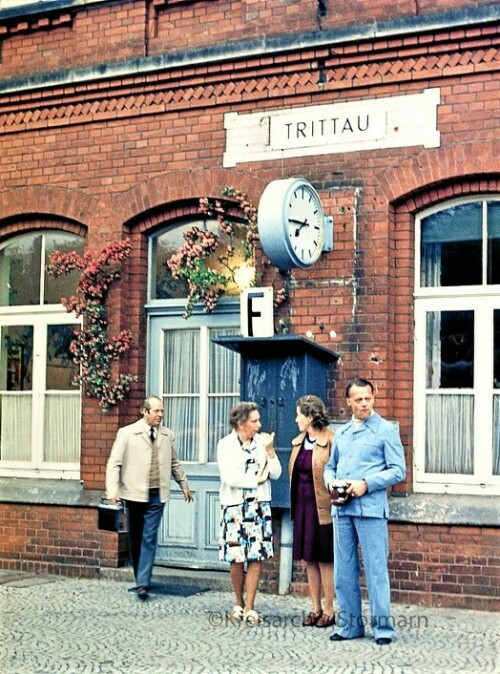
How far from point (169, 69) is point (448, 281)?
3.52 metres

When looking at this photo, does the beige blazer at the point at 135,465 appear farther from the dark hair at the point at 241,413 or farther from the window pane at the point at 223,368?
the dark hair at the point at 241,413

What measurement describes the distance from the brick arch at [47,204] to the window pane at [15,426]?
1948 millimetres

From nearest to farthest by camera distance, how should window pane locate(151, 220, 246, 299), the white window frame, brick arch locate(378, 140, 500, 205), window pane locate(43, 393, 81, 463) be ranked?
brick arch locate(378, 140, 500, 205)
window pane locate(151, 220, 246, 299)
window pane locate(43, 393, 81, 463)
the white window frame

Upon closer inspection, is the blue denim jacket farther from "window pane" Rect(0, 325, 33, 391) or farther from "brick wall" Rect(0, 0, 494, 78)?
"window pane" Rect(0, 325, 33, 391)

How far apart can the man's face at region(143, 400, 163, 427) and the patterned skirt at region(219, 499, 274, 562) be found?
1399mm

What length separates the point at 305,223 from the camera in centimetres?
995

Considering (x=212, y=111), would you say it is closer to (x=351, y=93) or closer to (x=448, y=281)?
(x=351, y=93)

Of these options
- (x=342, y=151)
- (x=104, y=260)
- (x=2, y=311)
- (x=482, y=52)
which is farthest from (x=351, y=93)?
(x=2, y=311)

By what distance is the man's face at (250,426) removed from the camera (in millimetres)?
9172

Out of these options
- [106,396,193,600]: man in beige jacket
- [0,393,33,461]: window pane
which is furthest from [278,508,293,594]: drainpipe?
[0,393,33,461]: window pane

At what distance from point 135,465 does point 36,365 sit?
2701 mm

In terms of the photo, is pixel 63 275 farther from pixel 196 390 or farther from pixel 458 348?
pixel 458 348

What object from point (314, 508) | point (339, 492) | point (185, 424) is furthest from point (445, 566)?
point (185, 424)

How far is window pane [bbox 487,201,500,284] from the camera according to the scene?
33.1ft
